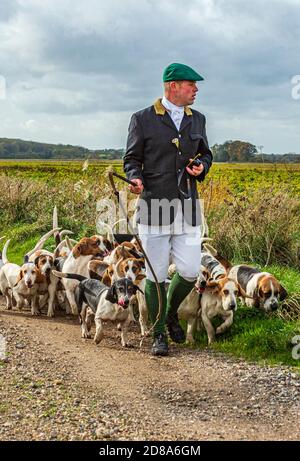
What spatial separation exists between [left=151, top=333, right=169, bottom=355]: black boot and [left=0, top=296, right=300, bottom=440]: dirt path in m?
0.10

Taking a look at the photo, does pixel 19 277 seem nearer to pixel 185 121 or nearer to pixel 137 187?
pixel 137 187

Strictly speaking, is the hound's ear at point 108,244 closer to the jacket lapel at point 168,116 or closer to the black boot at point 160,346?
the black boot at point 160,346

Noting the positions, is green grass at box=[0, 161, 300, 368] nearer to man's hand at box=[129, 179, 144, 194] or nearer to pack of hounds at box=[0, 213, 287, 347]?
pack of hounds at box=[0, 213, 287, 347]

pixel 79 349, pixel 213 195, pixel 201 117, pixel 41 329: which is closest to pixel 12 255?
pixel 213 195

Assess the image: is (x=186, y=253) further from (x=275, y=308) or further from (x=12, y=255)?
(x=12, y=255)

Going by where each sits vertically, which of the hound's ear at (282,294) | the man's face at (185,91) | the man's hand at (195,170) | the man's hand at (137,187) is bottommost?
the hound's ear at (282,294)

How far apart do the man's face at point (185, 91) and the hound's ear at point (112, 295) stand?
2.18 metres

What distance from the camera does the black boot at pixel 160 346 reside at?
7.73 m

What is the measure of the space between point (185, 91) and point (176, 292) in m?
2.18

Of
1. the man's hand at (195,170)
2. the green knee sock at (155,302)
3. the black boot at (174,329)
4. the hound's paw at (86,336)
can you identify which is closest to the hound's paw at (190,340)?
the black boot at (174,329)

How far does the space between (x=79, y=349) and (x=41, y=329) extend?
1215 mm

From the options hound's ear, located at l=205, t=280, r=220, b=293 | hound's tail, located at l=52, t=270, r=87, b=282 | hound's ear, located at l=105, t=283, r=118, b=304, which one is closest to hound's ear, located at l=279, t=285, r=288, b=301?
hound's ear, located at l=205, t=280, r=220, b=293

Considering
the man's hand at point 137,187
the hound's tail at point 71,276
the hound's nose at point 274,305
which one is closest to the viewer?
the man's hand at point 137,187

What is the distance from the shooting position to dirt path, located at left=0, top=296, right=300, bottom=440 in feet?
17.5
